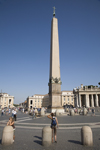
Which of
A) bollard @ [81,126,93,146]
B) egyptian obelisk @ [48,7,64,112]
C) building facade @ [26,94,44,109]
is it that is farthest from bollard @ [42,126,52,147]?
building facade @ [26,94,44,109]

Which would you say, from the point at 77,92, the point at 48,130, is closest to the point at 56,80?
the point at 48,130

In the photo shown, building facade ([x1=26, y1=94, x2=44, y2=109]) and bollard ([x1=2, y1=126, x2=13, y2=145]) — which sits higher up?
bollard ([x1=2, y1=126, x2=13, y2=145])

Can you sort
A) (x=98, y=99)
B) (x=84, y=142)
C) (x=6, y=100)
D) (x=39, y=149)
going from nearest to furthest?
(x=39, y=149) < (x=84, y=142) < (x=98, y=99) < (x=6, y=100)

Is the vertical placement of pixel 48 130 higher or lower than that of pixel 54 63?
lower

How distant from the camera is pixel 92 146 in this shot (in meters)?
5.12

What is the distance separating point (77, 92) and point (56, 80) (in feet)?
169

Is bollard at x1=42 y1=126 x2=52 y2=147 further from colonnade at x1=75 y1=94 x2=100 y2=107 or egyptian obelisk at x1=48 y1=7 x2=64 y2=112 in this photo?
colonnade at x1=75 y1=94 x2=100 y2=107

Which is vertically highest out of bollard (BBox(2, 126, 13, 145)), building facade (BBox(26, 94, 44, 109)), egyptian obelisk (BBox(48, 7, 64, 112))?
egyptian obelisk (BBox(48, 7, 64, 112))

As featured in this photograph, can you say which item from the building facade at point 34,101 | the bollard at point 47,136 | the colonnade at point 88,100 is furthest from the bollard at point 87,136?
the building facade at point 34,101

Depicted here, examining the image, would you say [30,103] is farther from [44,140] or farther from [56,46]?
[44,140]

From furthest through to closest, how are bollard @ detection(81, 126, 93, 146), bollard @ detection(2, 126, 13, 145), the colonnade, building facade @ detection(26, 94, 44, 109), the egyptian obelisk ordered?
building facade @ detection(26, 94, 44, 109), the colonnade, the egyptian obelisk, bollard @ detection(2, 126, 13, 145), bollard @ detection(81, 126, 93, 146)

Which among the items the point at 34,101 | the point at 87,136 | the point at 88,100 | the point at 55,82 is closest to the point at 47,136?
the point at 87,136

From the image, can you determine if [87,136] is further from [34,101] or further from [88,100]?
[34,101]

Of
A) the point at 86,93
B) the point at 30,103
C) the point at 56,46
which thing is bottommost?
the point at 30,103
